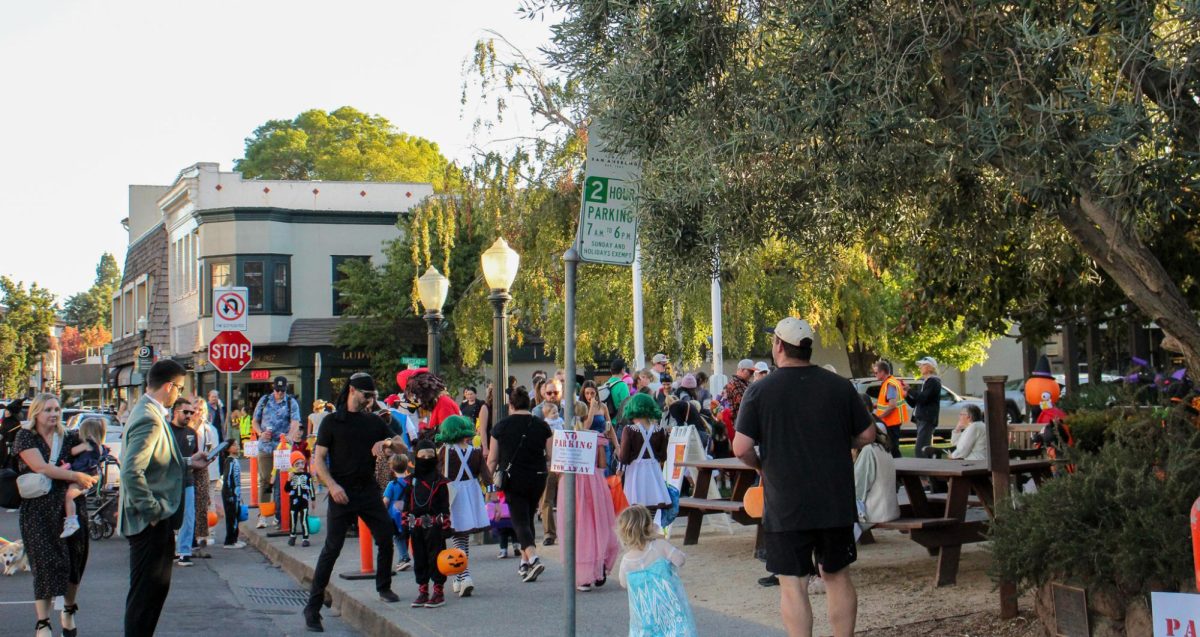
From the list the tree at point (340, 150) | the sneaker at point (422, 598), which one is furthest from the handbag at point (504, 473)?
the tree at point (340, 150)

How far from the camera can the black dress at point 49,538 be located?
8383 millimetres

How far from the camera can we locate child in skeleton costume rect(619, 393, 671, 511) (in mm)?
11711

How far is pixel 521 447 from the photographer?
10711 mm

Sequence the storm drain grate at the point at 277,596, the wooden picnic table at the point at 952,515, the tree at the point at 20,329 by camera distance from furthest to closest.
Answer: the tree at the point at 20,329 < the storm drain grate at the point at 277,596 < the wooden picnic table at the point at 952,515

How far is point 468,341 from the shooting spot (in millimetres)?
30141

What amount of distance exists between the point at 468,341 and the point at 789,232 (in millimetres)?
21865

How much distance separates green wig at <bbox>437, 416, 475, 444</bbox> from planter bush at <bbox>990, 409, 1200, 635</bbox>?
4.72m

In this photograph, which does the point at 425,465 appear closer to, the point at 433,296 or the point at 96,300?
the point at 433,296

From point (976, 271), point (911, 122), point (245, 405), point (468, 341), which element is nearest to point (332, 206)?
point (245, 405)

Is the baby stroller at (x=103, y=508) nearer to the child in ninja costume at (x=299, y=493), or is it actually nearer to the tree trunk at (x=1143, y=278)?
the child in ninja costume at (x=299, y=493)

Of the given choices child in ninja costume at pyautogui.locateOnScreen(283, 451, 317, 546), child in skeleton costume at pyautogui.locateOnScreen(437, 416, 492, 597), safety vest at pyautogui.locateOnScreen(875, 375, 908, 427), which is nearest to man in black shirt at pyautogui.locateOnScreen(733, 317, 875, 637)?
child in skeleton costume at pyautogui.locateOnScreen(437, 416, 492, 597)

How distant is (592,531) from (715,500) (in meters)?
2.14

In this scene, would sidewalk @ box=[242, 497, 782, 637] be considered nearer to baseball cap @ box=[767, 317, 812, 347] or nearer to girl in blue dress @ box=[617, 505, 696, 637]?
girl in blue dress @ box=[617, 505, 696, 637]

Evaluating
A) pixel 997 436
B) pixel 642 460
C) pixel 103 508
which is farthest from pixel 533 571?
pixel 103 508
